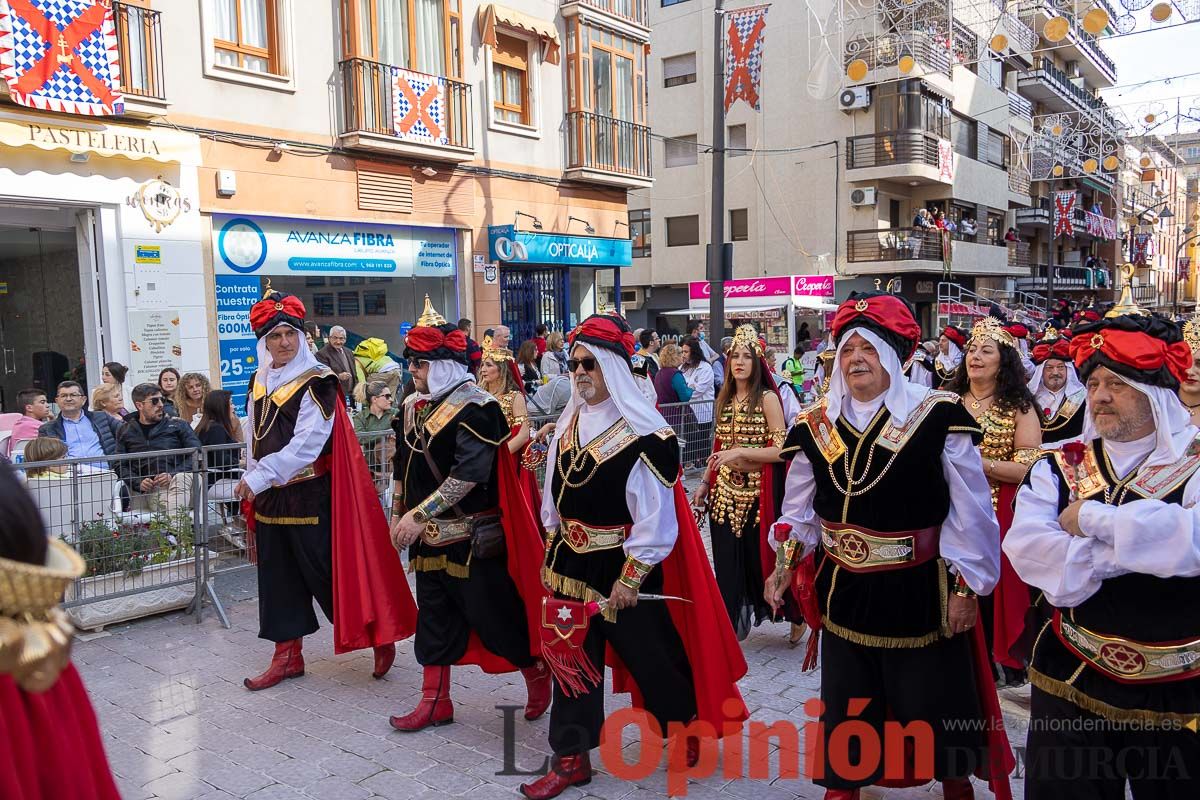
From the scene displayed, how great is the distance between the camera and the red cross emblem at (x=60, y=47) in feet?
32.6

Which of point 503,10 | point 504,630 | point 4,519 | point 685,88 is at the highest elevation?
point 685,88

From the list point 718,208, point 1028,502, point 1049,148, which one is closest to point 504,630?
point 1028,502

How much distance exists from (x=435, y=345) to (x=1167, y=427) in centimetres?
327

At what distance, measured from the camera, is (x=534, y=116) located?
17.1 m

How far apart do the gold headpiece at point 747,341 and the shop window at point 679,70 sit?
27.2 metres

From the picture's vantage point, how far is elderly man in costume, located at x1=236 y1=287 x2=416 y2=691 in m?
5.20

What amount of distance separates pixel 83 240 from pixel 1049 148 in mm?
30589

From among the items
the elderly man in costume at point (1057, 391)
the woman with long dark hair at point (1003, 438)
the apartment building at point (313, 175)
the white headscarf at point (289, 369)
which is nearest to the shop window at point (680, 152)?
the apartment building at point (313, 175)

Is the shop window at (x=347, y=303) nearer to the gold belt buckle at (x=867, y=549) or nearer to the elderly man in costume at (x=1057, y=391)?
the elderly man in costume at (x=1057, y=391)

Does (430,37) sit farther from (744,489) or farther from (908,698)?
(908,698)

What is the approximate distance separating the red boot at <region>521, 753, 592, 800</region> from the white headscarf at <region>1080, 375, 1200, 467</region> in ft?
8.42

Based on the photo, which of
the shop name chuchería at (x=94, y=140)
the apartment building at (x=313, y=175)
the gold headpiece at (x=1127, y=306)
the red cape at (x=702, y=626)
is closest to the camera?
the gold headpiece at (x=1127, y=306)

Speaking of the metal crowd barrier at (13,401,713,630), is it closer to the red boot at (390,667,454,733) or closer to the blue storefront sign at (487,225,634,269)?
the red boot at (390,667,454,733)

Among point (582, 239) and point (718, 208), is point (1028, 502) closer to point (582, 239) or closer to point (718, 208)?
point (718, 208)
